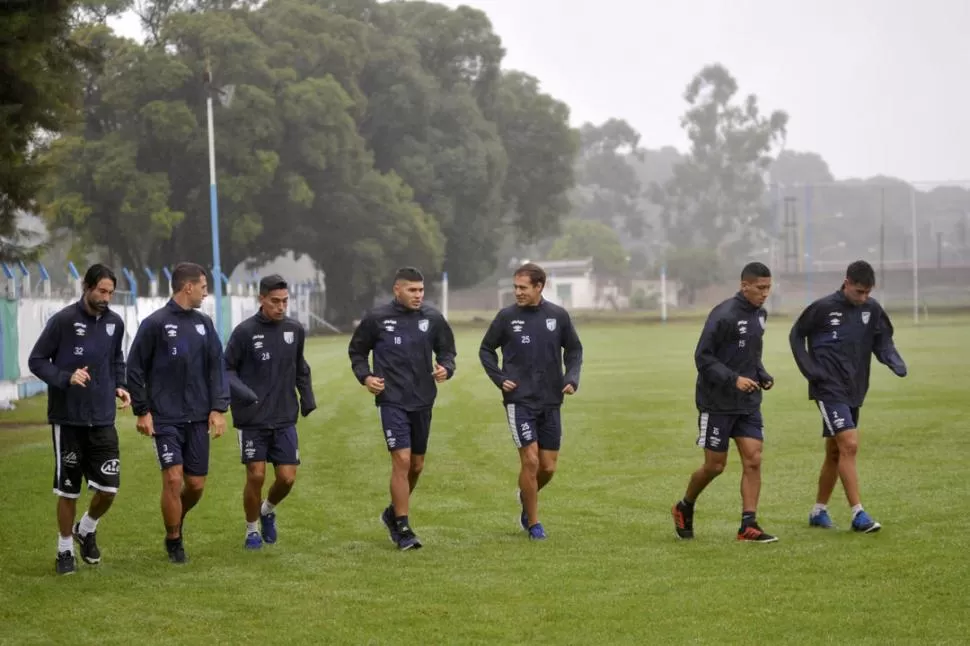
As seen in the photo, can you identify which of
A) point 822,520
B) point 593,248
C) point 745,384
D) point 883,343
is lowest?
point 822,520

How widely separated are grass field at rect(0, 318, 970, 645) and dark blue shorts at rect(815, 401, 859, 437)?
2.77 ft

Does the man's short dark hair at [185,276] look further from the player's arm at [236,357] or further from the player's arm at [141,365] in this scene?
the player's arm at [236,357]

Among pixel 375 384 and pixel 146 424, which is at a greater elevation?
pixel 375 384

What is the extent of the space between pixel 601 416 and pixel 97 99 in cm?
4653

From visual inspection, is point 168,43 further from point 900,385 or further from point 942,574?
point 942,574

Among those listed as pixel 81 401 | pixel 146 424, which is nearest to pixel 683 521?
pixel 146 424

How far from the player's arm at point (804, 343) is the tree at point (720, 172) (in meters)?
137

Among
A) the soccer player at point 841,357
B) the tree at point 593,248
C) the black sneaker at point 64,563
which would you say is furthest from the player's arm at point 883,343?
the tree at point 593,248

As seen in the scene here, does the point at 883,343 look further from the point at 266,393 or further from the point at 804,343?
the point at 266,393

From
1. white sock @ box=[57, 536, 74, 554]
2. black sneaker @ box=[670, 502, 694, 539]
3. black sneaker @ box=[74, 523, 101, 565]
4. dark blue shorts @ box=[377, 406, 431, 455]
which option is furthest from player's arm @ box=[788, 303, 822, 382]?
white sock @ box=[57, 536, 74, 554]

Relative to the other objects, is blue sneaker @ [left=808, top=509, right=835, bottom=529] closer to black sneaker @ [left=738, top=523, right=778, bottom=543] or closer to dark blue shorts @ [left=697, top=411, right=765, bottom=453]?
black sneaker @ [left=738, top=523, right=778, bottom=543]

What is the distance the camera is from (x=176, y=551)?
11156 mm

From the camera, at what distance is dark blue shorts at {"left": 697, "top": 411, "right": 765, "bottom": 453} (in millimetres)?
11758

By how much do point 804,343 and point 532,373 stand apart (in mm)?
2223
